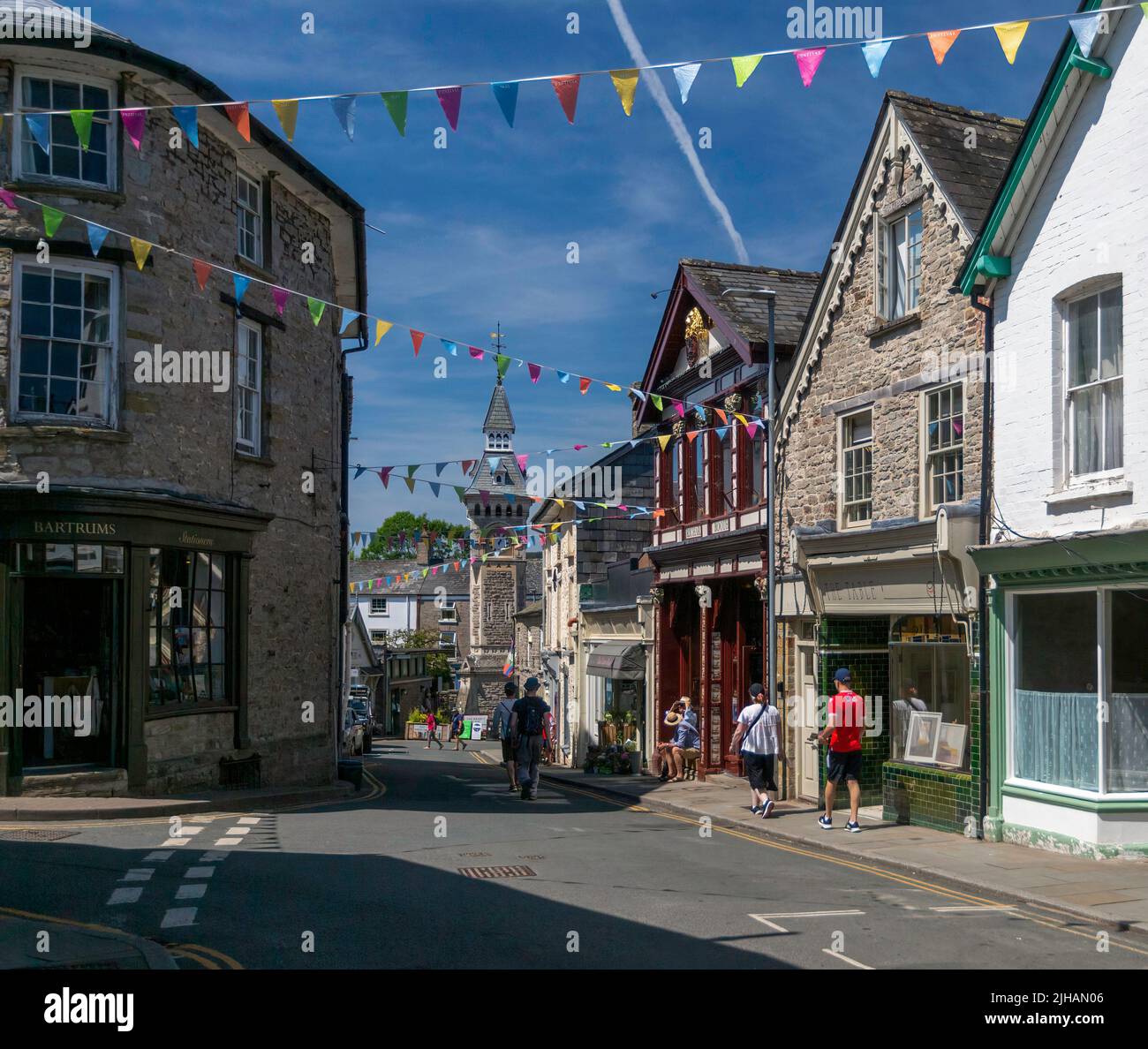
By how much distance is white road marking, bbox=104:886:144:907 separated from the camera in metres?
9.59

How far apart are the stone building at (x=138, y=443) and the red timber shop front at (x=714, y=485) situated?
25.8 feet

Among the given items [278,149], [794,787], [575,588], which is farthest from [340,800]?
[575,588]

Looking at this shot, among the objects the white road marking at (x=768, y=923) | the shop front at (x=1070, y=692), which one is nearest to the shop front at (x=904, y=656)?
the shop front at (x=1070, y=692)

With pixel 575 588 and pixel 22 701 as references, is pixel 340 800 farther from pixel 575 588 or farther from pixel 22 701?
pixel 575 588

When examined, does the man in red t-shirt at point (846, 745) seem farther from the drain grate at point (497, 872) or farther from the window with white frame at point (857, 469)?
the drain grate at point (497, 872)

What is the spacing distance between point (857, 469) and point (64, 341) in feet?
35.9

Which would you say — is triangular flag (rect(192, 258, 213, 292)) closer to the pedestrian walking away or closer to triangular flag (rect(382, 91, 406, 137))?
triangular flag (rect(382, 91, 406, 137))

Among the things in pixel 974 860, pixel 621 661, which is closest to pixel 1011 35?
pixel 974 860

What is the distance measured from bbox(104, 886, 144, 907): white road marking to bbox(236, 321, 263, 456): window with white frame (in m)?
9.95

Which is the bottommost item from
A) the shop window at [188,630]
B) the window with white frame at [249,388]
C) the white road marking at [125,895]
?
the white road marking at [125,895]

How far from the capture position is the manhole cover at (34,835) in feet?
42.9

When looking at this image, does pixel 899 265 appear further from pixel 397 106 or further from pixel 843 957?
pixel 843 957

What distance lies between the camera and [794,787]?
772 inches
